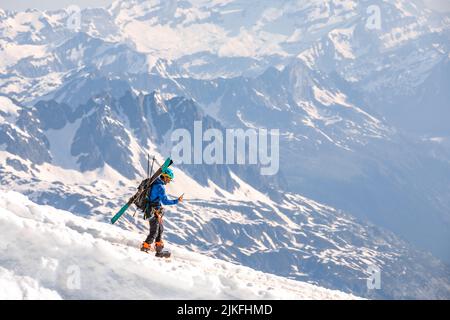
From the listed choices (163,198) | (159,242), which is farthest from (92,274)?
(159,242)

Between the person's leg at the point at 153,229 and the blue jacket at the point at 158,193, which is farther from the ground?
the blue jacket at the point at 158,193

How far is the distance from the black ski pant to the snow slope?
2.16m

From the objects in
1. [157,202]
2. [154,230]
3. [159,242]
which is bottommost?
[159,242]

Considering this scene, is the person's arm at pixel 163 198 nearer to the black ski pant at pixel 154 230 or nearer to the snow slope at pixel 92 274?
the black ski pant at pixel 154 230

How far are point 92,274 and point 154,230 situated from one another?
6.52 m

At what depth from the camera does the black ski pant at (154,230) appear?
41.8 metres

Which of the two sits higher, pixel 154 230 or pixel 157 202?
pixel 157 202

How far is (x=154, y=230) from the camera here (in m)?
42.0

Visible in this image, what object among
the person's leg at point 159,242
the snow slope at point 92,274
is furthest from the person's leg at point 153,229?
the snow slope at point 92,274

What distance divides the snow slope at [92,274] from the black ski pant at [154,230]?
216cm

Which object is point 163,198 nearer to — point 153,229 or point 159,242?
point 153,229
